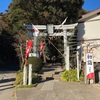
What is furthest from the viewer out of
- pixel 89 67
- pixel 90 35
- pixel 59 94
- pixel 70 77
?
pixel 90 35

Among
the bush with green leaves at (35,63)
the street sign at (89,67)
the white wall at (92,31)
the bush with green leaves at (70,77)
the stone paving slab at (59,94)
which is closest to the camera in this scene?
the stone paving slab at (59,94)

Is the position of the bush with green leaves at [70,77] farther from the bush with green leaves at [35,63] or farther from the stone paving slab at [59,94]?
the bush with green leaves at [35,63]

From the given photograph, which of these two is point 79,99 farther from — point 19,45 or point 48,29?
point 19,45

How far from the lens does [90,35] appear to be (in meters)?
21.9

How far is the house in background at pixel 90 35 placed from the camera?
20453mm

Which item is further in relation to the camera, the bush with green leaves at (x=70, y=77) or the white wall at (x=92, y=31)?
the white wall at (x=92, y=31)

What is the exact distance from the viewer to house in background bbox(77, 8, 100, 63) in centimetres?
2045

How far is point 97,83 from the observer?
1598 centimetres

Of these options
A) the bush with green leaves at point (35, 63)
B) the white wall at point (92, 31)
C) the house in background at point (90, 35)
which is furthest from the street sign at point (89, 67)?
the bush with green leaves at point (35, 63)

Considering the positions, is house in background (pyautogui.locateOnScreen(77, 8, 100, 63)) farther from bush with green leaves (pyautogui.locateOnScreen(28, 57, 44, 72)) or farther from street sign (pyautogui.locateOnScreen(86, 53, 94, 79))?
street sign (pyautogui.locateOnScreen(86, 53, 94, 79))

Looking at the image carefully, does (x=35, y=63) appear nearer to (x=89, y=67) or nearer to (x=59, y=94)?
(x=89, y=67)

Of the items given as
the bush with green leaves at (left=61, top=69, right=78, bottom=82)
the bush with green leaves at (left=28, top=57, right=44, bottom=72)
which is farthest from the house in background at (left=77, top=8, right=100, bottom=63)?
the bush with green leaves at (left=28, top=57, right=44, bottom=72)

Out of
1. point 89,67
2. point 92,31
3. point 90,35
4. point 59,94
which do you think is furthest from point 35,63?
point 59,94

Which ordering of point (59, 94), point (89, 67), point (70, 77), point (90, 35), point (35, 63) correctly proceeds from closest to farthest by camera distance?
point (59, 94) < point (89, 67) < point (70, 77) < point (35, 63) < point (90, 35)
